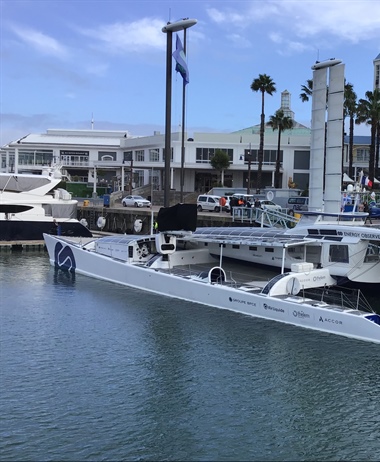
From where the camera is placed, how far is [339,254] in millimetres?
24500

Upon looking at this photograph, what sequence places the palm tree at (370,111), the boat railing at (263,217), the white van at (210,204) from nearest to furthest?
the boat railing at (263,217)
the white van at (210,204)
the palm tree at (370,111)

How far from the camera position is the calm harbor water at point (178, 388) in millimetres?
12422

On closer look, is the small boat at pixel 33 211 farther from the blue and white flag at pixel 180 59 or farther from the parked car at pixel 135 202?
the blue and white flag at pixel 180 59

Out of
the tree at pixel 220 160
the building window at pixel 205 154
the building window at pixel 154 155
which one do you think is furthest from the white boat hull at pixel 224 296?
the building window at pixel 154 155

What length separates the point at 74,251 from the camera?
33.4 metres

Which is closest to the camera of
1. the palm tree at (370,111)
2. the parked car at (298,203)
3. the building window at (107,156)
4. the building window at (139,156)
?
the parked car at (298,203)

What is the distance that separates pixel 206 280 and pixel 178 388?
384 inches

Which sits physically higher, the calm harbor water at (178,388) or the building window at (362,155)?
the building window at (362,155)

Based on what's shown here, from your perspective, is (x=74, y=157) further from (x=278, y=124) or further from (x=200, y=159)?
(x=278, y=124)

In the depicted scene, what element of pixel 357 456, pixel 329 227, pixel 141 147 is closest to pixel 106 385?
pixel 357 456

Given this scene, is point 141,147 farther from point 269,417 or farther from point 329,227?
point 269,417

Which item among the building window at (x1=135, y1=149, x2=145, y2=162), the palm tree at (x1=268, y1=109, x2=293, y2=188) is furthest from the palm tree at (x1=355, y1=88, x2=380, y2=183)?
the building window at (x1=135, y1=149, x2=145, y2=162)

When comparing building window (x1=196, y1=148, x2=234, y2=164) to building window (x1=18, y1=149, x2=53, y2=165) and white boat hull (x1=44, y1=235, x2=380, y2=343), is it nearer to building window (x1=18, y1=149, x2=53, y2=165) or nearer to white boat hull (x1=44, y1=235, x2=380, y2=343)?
building window (x1=18, y1=149, x2=53, y2=165)

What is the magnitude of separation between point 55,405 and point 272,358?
279 inches
